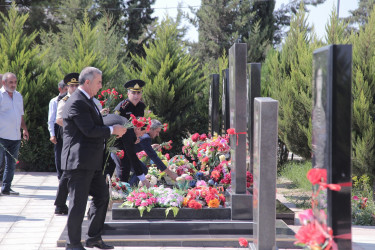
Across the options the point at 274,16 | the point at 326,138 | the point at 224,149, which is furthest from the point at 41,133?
the point at 274,16

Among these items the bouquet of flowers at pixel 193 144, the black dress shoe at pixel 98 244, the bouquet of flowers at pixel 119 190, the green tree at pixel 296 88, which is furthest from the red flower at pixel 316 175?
the bouquet of flowers at pixel 193 144

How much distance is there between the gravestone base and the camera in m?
6.06

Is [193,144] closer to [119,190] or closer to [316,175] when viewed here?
[119,190]

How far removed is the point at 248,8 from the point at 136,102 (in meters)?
20.8

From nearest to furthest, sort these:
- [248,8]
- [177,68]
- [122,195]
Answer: [122,195] < [177,68] < [248,8]

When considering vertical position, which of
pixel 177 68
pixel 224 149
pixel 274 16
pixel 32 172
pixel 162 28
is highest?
pixel 274 16

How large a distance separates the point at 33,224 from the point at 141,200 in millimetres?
1420

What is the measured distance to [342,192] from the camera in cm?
331

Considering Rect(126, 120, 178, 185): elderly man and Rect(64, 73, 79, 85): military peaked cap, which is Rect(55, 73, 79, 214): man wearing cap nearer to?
Rect(64, 73, 79, 85): military peaked cap

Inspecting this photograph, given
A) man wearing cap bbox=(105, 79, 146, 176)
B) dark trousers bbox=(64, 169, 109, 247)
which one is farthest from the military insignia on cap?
dark trousers bbox=(64, 169, 109, 247)

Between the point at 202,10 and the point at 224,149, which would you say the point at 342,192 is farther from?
the point at 202,10

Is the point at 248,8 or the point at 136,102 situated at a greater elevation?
the point at 248,8

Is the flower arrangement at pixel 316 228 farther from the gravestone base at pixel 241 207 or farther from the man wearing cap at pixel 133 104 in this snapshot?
the man wearing cap at pixel 133 104

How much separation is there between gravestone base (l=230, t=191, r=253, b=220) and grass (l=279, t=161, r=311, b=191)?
3.23 metres
